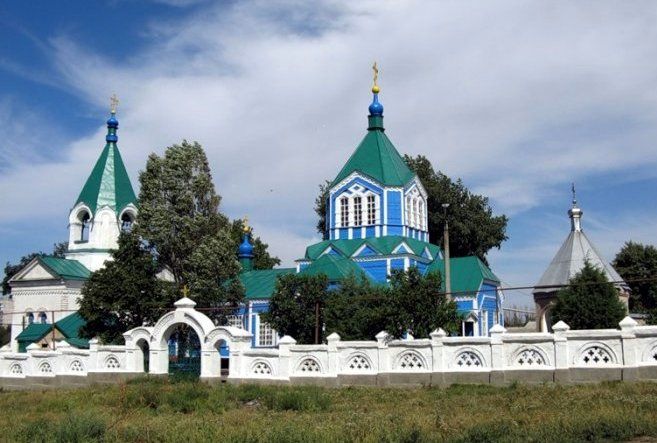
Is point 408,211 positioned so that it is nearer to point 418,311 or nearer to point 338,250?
point 338,250

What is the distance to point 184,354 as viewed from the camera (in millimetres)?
24406

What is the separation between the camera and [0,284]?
5556 cm

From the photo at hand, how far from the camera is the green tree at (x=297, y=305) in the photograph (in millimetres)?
25125

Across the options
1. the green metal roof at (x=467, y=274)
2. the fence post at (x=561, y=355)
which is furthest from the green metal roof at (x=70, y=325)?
the fence post at (x=561, y=355)

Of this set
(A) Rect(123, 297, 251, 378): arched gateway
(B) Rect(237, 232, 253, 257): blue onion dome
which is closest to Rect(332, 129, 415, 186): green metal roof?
(B) Rect(237, 232, 253, 257): blue onion dome

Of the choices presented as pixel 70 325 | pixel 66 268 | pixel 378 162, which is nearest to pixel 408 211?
pixel 378 162

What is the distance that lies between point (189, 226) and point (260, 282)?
8.45m

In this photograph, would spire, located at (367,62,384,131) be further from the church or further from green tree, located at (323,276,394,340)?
green tree, located at (323,276,394,340)

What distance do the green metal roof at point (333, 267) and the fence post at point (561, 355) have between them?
49.2 feet

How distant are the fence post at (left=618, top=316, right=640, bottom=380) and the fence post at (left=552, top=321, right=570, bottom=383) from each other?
45.4 inches

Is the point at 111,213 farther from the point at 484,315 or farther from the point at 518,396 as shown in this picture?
the point at 518,396

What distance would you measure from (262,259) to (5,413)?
35066 mm

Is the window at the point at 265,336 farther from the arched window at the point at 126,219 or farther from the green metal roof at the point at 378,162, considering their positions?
the arched window at the point at 126,219

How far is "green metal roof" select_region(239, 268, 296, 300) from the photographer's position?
35.2 meters
